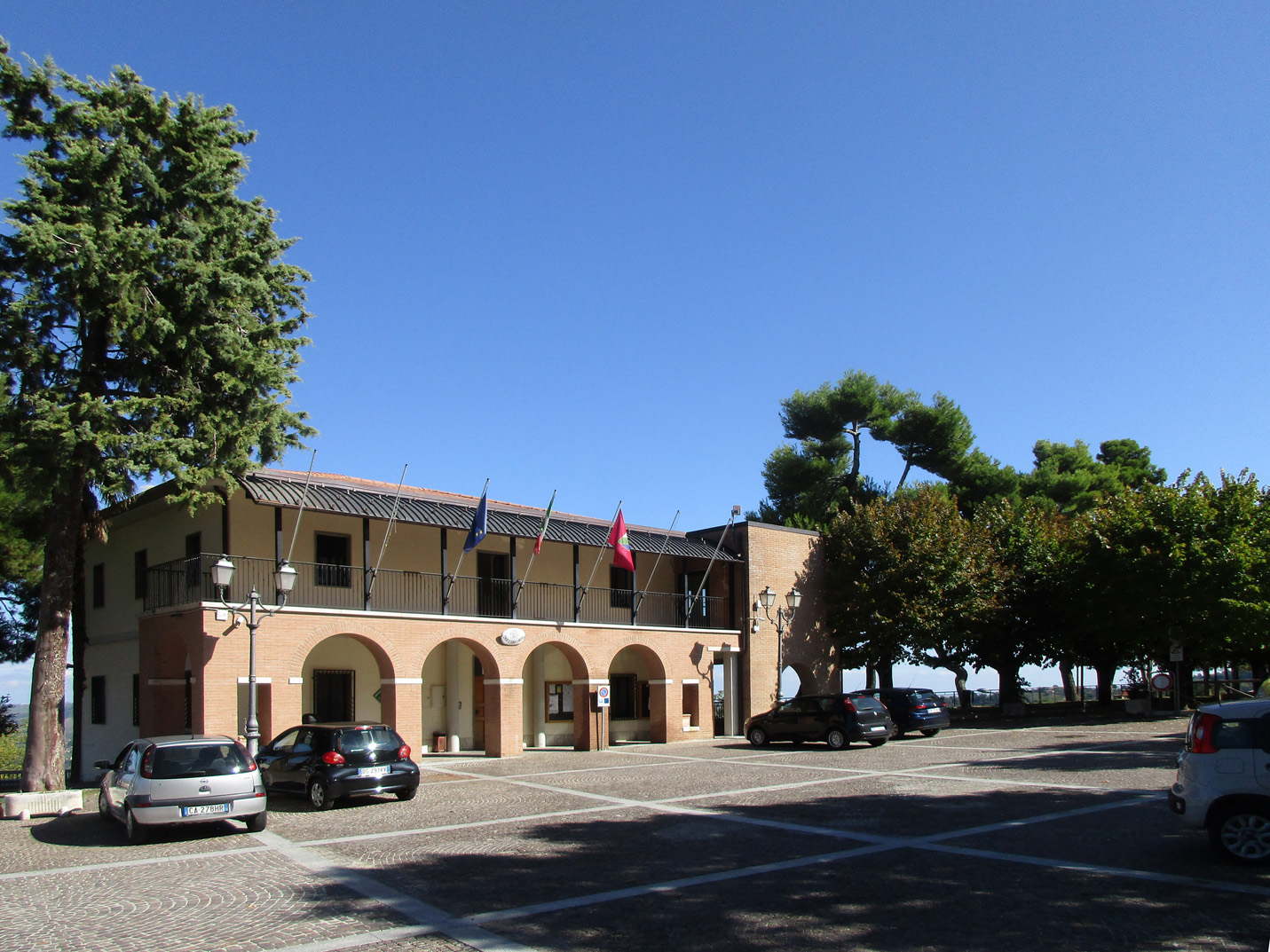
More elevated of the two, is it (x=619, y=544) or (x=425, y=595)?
(x=619, y=544)

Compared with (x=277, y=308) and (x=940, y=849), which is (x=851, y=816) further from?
(x=277, y=308)

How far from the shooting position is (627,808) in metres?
14.1

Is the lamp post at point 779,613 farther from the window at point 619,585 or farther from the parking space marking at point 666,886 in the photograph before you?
the parking space marking at point 666,886

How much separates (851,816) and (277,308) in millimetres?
15497

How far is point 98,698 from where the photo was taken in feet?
87.0

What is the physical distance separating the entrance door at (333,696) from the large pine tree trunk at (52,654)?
21.2ft

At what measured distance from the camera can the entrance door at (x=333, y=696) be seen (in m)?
24.5

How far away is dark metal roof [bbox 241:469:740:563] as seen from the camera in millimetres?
20984

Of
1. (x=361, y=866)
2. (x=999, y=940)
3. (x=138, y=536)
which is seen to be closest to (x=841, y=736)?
(x=361, y=866)

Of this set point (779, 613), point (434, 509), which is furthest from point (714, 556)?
point (434, 509)

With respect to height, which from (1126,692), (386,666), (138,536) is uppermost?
(138,536)

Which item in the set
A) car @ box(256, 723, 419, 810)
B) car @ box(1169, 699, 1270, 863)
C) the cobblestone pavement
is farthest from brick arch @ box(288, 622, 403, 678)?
car @ box(1169, 699, 1270, 863)

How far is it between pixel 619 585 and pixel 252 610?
14.8 m

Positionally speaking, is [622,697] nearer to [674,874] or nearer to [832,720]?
[832,720]
